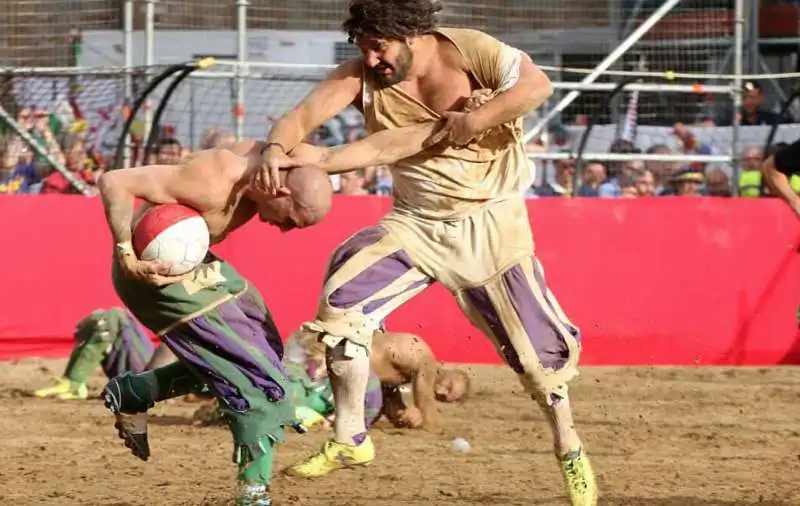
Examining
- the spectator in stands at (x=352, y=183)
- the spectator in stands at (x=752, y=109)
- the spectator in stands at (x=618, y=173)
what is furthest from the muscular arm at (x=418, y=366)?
the spectator in stands at (x=752, y=109)

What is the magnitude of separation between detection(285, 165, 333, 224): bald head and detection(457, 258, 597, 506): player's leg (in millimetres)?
886

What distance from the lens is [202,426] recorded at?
8.97m

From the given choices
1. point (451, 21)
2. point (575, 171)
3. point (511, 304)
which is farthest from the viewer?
point (451, 21)

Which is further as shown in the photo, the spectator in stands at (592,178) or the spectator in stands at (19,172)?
the spectator in stands at (592,178)

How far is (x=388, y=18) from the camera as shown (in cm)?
611

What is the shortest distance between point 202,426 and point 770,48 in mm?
9917

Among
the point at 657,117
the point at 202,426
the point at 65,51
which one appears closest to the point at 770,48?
the point at 657,117

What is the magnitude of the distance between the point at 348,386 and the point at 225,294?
25.2 inches

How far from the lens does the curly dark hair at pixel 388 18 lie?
6113mm

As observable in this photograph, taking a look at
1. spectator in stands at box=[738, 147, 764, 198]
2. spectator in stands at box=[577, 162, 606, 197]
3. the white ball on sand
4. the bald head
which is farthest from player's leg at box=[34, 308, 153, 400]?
spectator in stands at box=[738, 147, 764, 198]

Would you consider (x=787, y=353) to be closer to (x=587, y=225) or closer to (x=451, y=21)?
(x=587, y=225)

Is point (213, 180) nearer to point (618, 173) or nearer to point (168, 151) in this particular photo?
point (168, 151)

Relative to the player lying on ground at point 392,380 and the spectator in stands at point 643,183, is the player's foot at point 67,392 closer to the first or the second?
the player lying on ground at point 392,380

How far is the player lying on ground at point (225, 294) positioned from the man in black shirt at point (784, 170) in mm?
3528
